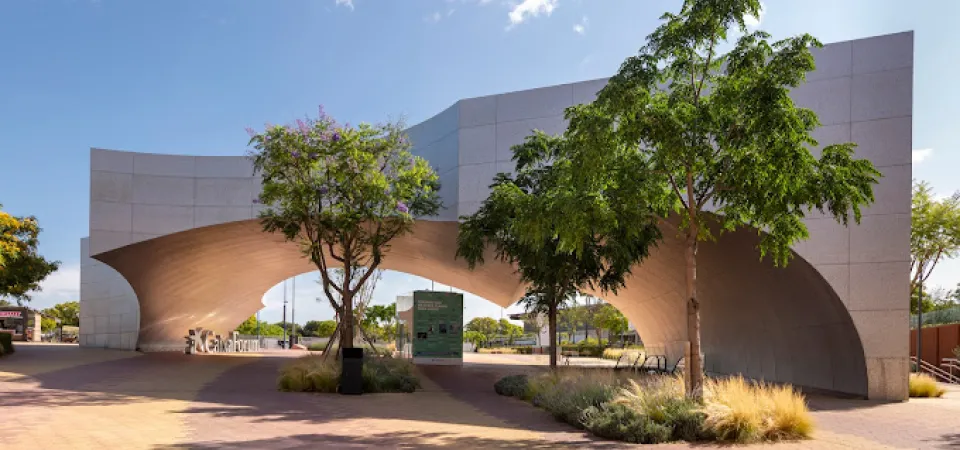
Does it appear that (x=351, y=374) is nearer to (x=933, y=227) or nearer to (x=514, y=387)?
(x=514, y=387)

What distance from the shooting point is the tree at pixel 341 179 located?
1930cm

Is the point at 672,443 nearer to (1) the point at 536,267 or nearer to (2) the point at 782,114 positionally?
(2) the point at 782,114

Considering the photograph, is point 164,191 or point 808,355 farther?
point 164,191

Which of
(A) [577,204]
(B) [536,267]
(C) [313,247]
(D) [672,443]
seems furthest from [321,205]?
(D) [672,443]

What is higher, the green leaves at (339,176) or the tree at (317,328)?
the green leaves at (339,176)

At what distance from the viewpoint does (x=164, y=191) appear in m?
26.3

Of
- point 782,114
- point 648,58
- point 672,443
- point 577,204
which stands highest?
point 648,58

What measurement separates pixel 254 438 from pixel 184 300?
29058mm

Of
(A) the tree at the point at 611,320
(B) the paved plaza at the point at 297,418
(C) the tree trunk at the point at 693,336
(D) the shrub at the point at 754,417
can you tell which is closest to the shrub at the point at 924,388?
(B) the paved plaza at the point at 297,418

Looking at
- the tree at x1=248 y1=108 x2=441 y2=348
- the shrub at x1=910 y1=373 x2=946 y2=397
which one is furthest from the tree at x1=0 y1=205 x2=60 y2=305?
the shrub at x1=910 y1=373 x2=946 y2=397

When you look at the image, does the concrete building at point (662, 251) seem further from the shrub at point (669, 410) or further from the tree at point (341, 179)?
the shrub at point (669, 410)

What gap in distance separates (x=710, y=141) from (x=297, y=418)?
25.7ft

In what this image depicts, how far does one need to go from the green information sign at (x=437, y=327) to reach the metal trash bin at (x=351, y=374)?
12.4 metres

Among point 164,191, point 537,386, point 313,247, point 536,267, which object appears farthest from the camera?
point 164,191
